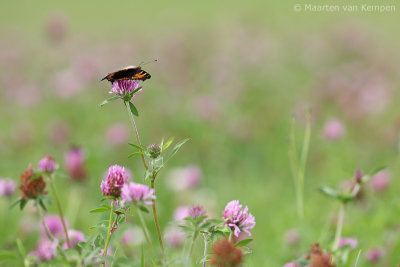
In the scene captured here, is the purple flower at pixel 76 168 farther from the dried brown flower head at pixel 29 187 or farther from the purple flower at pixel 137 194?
the purple flower at pixel 137 194

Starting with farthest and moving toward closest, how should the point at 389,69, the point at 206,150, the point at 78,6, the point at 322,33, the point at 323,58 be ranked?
the point at 78,6, the point at 322,33, the point at 323,58, the point at 389,69, the point at 206,150

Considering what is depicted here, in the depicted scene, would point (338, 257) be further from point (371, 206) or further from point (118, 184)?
point (371, 206)

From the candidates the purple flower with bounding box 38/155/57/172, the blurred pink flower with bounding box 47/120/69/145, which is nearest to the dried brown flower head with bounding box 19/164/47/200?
the purple flower with bounding box 38/155/57/172

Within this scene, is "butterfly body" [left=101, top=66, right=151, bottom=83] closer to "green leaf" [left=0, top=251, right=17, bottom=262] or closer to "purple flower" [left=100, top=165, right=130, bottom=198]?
"purple flower" [left=100, top=165, right=130, bottom=198]

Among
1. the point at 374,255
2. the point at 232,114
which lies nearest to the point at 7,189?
the point at 374,255

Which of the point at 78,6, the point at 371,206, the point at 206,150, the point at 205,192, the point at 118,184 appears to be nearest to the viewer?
the point at 118,184

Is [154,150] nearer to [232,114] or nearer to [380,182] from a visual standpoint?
[380,182]

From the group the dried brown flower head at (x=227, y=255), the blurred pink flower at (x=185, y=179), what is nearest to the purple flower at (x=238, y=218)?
the dried brown flower head at (x=227, y=255)

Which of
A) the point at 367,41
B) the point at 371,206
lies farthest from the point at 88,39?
the point at 371,206
